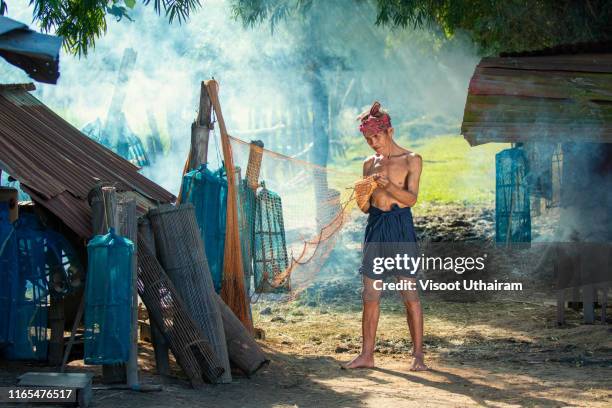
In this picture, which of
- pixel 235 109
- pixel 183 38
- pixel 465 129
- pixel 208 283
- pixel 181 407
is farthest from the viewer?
pixel 235 109

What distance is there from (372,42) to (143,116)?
27.9 feet

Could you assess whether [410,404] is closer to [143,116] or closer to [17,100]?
[17,100]

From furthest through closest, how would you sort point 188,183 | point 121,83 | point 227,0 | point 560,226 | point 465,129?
point 227,0 < point 121,83 < point 560,226 < point 188,183 < point 465,129

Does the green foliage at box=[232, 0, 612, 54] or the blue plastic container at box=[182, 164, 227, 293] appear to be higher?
the green foliage at box=[232, 0, 612, 54]

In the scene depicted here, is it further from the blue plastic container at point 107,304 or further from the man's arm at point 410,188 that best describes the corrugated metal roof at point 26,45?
the man's arm at point 410,188

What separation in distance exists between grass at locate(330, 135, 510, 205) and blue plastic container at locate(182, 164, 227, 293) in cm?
1287

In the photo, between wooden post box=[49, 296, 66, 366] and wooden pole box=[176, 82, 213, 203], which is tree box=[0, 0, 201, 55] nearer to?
wooden pole box=[176, 82, 213, 203]

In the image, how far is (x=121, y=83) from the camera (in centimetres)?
1494

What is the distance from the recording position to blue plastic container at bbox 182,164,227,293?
8.31 meters

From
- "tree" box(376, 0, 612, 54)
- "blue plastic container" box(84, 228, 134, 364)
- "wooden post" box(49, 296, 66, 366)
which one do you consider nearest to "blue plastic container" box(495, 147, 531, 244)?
"tree" box(376, 0, 612, 54)

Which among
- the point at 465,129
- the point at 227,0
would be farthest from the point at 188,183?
the point at 227,0

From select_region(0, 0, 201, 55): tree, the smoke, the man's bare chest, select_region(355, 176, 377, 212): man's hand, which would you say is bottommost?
select_region(355, 176, 377, 212): man's hand

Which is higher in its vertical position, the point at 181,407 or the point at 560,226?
the point at 560,226

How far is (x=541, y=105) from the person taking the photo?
7672 mm
